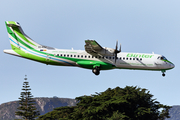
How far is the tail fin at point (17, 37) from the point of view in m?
51.1

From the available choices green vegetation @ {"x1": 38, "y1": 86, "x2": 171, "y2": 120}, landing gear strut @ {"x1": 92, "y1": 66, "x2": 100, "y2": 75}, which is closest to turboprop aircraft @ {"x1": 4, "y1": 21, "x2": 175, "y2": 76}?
landing gear strut @ {"x1": 92, "y1": 66, "x2": 100, "y2": 75}

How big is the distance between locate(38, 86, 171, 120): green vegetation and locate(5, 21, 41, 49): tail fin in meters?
21.6

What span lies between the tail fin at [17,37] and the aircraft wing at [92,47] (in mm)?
9424

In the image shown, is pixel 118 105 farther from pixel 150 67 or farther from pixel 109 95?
pixel 150 67

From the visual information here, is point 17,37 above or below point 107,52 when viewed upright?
above

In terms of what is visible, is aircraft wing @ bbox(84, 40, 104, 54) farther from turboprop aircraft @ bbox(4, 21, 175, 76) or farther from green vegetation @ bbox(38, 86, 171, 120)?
green vegetation @ bbox(38, 86, 171, 120)

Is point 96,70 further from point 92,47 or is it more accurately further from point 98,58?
point 92,47

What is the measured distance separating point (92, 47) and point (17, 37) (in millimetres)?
14105

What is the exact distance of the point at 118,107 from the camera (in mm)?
67312

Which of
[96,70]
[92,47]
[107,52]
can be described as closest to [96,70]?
[96,70]

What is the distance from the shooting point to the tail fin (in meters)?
51.1

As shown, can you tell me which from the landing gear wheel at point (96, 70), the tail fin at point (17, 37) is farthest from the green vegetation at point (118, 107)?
the tail fin at point (17, 37)

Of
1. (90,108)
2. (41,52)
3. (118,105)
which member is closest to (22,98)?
(90,108)

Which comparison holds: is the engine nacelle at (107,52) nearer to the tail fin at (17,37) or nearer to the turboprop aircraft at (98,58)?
the turboprop aircraft at (98,58)
